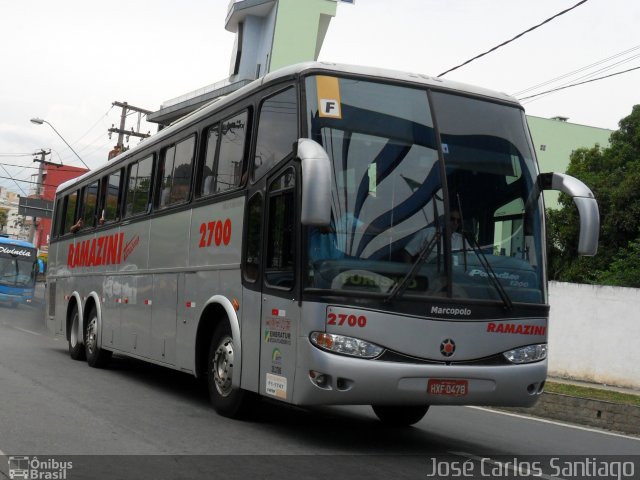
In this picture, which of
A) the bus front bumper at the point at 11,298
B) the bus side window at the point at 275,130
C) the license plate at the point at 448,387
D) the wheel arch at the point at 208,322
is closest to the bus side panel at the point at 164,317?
the wheel arch at the point at 208,322

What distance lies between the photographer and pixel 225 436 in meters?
8.29

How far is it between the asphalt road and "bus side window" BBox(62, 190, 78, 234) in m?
4.68

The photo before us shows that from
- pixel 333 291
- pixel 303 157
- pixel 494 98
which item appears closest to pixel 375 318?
pixel 333 291

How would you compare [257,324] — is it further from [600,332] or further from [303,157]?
[600,332]

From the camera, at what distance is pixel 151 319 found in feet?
39.3

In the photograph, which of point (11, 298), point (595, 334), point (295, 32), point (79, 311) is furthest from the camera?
point (11, 298)

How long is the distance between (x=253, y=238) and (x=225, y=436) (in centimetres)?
187

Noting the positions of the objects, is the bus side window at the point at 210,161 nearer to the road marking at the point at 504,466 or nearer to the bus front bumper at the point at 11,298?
the road marking at the point at 504,466

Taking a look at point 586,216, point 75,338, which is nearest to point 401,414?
point 586,216

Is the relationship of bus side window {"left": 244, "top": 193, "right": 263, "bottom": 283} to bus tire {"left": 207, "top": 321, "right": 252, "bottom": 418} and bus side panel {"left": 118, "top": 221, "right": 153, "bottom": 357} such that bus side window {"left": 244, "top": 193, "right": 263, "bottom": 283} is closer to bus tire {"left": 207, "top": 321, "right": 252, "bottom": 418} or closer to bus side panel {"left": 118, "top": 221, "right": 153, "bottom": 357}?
bus tire {"left": 207, "top": 321, "right": 252, "bottom": 418}

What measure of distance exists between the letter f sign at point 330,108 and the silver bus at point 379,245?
0.06ft

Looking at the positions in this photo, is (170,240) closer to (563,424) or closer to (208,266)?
(208,266)

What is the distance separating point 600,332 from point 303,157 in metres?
13.4

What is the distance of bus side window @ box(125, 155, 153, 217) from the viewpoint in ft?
42.0
